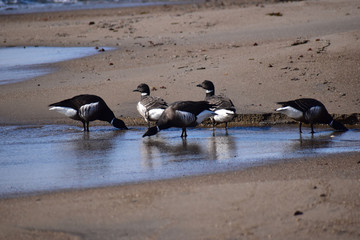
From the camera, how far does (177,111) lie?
990 cm

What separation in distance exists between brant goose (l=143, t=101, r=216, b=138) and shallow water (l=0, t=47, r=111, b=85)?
225 inches

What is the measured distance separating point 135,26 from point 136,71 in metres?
8.07

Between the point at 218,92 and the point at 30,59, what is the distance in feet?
24.8

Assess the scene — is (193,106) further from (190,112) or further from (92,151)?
(92,151)

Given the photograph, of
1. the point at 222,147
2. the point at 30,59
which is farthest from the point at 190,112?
the point at 30,59

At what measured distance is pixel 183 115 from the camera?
9.84 m

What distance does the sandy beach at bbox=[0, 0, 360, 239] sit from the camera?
563 centimetres

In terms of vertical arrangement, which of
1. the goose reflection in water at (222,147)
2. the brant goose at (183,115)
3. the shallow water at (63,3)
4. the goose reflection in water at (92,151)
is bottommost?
the goose reflection in water at (222,147)

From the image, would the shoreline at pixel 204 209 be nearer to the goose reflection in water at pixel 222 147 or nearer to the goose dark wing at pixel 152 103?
the goose reflection in water at pixel 222 147

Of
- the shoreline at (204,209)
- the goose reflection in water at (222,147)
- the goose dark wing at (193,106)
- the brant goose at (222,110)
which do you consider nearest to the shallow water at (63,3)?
the brant goose at (222,110)

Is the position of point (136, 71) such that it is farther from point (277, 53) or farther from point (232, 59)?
point (277, 53)

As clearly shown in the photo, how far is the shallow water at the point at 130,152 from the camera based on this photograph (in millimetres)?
7355

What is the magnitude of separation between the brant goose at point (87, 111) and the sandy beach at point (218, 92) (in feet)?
1.99

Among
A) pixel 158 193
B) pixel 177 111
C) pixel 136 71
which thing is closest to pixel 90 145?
pixel 177 111
